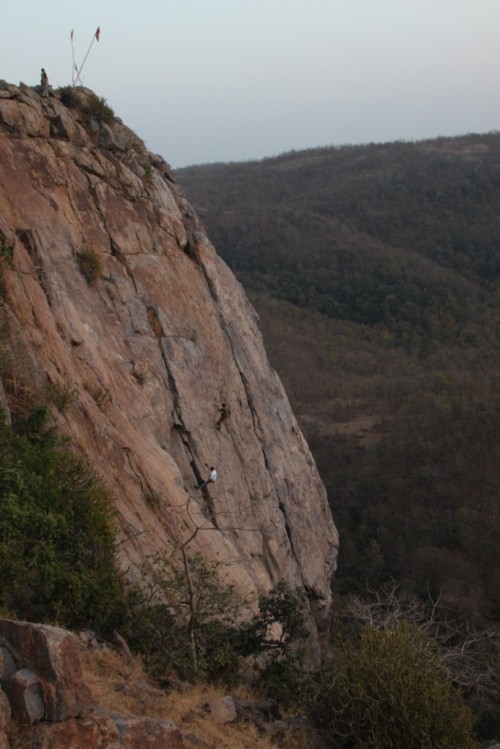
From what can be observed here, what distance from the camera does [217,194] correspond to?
111062mm

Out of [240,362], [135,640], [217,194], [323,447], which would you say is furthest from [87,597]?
[217,194]

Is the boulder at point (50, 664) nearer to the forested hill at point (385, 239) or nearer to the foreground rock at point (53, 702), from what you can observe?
the foreground rock at point (53, 702)

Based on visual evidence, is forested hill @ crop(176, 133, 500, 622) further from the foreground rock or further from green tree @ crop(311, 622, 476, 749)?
the foreground rock

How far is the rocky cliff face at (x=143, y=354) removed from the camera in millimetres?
9414

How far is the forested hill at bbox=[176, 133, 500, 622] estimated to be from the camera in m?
30.8

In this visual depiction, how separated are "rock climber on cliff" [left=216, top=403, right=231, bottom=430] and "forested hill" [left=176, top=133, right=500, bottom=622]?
1593 centimetres

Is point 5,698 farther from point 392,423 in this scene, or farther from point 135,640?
point 392,423

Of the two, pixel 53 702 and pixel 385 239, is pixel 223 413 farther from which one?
pixel 385 239

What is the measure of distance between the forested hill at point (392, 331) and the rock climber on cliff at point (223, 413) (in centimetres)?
1593

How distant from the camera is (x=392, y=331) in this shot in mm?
67125

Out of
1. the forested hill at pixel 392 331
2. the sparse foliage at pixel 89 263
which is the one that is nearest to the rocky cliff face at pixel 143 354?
the sparse foliage at pixel 89 263

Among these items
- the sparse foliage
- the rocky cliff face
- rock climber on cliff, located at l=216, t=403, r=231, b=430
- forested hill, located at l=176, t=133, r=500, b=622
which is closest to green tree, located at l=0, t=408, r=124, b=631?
the rocky cliff face

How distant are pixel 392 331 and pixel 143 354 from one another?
5755 centimetres

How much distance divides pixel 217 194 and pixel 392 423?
249 feet
